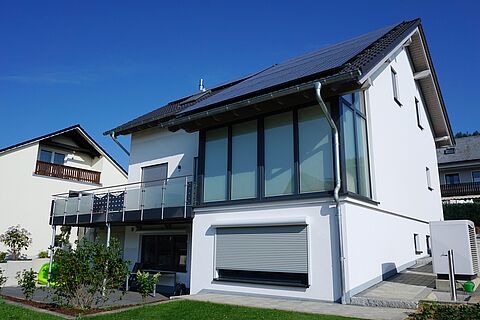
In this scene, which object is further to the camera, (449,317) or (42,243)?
(42,243)

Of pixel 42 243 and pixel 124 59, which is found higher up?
pixel 124 59

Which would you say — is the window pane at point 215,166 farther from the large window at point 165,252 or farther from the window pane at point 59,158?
the window pane at point 59,158

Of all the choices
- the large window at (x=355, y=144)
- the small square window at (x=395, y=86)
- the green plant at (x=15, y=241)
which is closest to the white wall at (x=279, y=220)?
the large window at (x=355, y=144)

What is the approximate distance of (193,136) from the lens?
48.7 ft

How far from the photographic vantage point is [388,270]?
34.9 feet

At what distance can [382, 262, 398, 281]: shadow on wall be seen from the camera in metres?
10.4

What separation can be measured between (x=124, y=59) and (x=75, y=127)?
43.6 ft

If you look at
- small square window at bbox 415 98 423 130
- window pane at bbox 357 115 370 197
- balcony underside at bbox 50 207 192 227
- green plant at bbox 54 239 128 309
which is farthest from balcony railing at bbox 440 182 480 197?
green plant at bbox 54 239 128 309

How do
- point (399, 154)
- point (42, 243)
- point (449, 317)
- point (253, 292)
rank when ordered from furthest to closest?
point (42, 243) → point (399, 154) → point (253, 292) → point (449, 317)

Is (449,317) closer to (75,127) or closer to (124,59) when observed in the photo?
(124,59)

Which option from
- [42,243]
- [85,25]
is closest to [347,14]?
[85,25]

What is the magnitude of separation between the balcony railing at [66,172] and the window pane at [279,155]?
1814cm

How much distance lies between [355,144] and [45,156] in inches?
833

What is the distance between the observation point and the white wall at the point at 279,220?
29.3 feet
